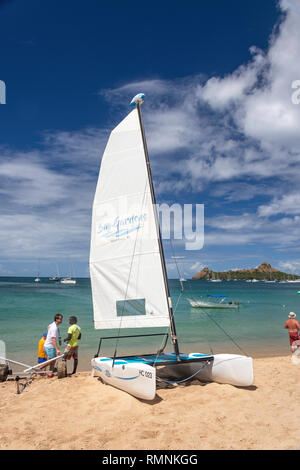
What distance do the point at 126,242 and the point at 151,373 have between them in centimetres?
319

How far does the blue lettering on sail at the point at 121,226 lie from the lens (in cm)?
842

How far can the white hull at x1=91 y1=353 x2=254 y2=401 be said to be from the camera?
6832 millimetres

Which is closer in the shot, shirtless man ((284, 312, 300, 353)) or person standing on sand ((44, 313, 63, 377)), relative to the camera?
person standing on sand ((44, 313, 63, 377))

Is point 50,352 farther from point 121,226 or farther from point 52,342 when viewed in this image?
point 121,226

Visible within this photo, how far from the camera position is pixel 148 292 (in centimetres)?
823

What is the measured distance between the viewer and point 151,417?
6.18 metres

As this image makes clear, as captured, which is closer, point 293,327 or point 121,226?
point 121,226

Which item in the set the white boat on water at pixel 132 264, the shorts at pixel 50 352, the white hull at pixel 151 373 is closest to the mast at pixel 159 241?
the white boat on water at pixel 132 264

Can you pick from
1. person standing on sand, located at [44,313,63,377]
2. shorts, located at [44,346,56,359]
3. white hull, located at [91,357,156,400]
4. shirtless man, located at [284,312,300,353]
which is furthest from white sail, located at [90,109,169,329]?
shirtless man, located at [284,312,300,353]

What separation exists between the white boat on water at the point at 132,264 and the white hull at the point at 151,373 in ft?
0.07

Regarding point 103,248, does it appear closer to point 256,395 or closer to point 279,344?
point 256,395

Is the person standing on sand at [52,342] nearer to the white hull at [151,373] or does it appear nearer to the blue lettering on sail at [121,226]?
the white hull at [151,373]

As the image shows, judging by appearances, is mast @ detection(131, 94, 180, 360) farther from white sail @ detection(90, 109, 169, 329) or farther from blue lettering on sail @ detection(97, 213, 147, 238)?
blue lettering on sail @ detection(97, 213, 147, 238)

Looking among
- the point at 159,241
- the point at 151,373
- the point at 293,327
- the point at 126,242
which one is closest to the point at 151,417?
the point at 151,373
